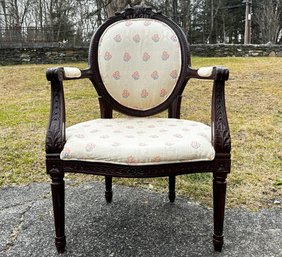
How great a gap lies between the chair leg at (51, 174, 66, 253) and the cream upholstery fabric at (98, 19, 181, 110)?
0.57 metres

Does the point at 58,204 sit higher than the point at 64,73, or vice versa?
the point at 64,73

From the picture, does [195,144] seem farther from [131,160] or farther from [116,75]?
[116,75]

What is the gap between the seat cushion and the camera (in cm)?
117

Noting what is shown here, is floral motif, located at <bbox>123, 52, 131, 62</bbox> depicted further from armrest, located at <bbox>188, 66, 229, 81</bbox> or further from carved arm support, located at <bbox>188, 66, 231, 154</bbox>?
carved arm support, located at <bbox>188, 66, 231, 154</bbox>

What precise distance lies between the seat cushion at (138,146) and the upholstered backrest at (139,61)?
0.38 meters

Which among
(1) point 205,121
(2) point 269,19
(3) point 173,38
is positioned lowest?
(1) point 205,121

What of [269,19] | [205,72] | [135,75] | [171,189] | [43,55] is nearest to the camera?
[205,72]

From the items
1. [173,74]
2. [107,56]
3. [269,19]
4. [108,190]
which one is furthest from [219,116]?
[269,19]

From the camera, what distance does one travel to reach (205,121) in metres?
3.50

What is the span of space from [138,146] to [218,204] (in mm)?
403

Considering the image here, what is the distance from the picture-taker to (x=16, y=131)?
323 centimetres

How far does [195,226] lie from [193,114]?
7.71 ft

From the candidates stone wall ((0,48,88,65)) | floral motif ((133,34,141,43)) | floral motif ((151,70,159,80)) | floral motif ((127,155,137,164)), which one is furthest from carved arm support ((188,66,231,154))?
stone wall ((0,48,88,65))

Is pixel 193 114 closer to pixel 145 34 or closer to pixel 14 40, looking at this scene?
pixel 145 34
